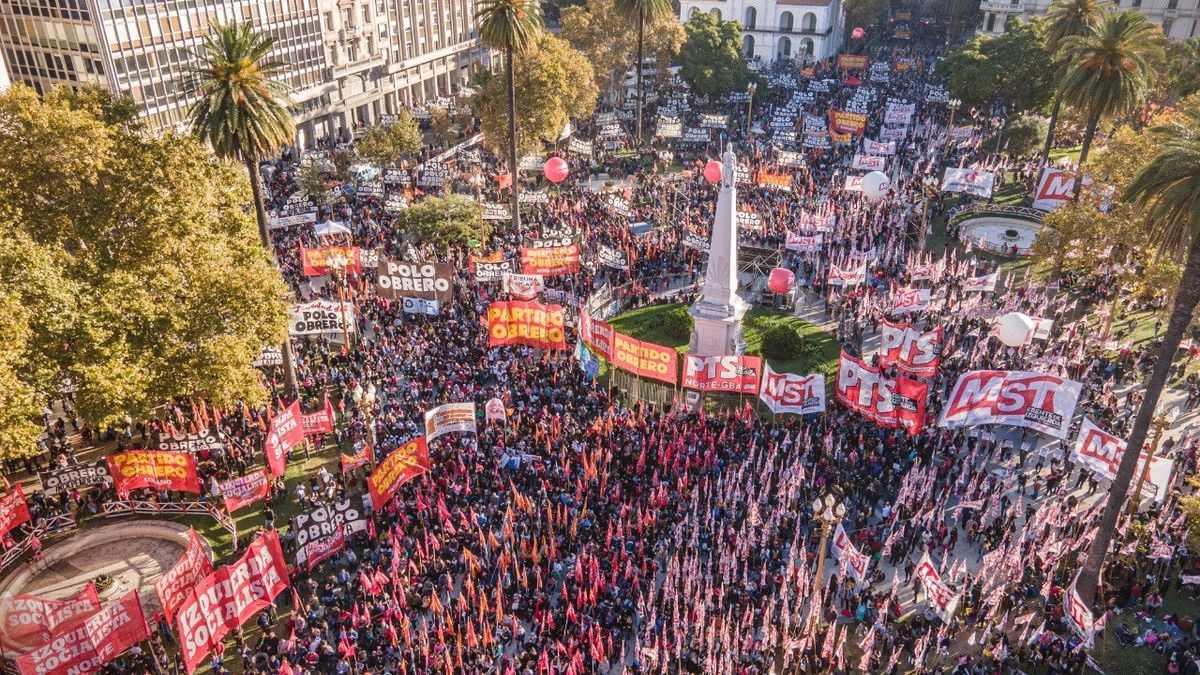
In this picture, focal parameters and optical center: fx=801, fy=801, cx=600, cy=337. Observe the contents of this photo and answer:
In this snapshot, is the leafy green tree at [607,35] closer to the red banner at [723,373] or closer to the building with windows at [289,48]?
the building with windows at [289,48]

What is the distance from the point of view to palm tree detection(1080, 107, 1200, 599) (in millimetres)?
20500

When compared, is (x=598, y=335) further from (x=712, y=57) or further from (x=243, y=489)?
(x=712, y=57)

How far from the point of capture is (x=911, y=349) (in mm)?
31625

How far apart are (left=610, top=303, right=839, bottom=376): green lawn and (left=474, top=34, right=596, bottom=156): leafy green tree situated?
2070cm

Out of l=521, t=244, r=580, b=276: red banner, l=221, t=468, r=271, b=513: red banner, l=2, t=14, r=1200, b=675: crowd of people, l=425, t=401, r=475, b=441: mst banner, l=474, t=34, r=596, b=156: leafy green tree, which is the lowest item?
l=2, t=14, r=1200, b=675: crowd of people

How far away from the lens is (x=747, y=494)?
27781mm

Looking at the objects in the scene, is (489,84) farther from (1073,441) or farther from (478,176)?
(1073,441)

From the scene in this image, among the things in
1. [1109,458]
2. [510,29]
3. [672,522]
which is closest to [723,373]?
[672,522]

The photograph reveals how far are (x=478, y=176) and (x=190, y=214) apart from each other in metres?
32.6

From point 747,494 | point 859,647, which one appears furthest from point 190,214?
point 859,647

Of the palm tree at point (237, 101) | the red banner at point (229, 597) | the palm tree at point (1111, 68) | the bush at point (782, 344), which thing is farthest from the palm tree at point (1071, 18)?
the red banner at point (229, 597)

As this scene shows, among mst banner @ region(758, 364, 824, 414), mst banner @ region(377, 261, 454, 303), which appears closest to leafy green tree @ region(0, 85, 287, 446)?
mst banner @ region(377, 261, 454, 303)

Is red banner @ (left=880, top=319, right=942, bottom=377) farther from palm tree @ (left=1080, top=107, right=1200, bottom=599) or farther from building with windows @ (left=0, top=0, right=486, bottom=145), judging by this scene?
building with windows @ (left=0, top=0, right=486, bottom=145)

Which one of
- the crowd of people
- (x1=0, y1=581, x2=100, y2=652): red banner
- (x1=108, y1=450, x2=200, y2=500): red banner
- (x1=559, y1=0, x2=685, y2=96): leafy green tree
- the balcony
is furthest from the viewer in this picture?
the balcony
